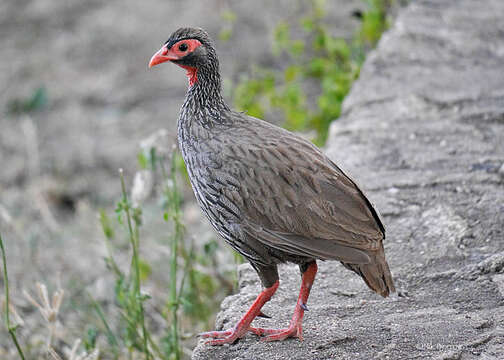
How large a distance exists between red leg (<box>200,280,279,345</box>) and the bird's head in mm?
1170

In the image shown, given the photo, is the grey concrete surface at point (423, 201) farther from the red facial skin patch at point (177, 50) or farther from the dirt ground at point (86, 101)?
the dirt ground at point (86, 101)

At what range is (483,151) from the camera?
4.71 metres

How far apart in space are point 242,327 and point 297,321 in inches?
9.6

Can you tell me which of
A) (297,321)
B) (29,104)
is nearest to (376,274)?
(297,321)

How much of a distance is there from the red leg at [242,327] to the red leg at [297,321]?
2.1 inches

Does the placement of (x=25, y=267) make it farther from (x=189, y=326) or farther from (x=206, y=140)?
(x=206, y=140)

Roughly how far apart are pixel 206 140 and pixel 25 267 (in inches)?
123

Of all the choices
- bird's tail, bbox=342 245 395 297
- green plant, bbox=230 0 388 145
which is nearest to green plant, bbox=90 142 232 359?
bird's tail, bbox=342 245 395 297

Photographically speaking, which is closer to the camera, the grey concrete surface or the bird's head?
the grey concrete surface

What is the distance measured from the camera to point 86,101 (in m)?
8.39

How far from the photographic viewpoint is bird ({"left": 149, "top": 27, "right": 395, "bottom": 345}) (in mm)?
3422

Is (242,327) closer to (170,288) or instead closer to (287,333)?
(287,333)

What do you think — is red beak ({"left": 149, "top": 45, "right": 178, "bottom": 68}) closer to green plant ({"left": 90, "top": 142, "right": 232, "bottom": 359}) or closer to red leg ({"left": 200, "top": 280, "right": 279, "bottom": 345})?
green plant ({"left": 90, "top": 142, "right": 232, "bottom": 359})

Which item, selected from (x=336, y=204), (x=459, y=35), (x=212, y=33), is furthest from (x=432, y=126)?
(x=212, y=33)
